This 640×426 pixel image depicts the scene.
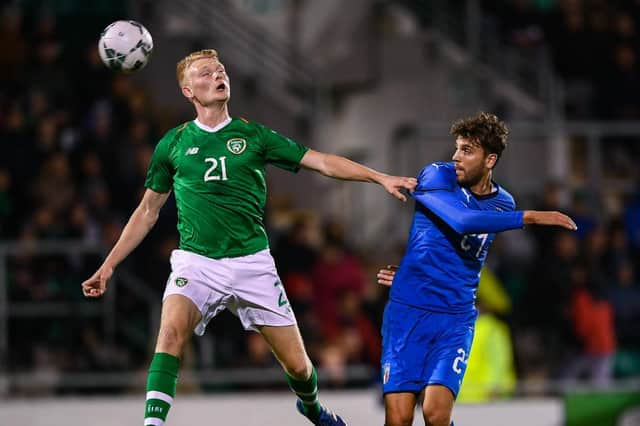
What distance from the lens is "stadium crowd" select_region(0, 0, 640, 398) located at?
10719 millimetres

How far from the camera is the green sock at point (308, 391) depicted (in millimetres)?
7137

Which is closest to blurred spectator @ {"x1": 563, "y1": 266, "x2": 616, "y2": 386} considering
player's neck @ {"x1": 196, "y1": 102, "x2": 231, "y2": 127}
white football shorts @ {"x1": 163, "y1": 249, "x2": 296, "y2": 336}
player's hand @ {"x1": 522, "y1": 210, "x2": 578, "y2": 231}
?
white football shorts @ {"x1": 163, "y1": 249, "x2": 296, "y2": 336}

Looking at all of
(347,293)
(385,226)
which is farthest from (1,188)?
(385,226)

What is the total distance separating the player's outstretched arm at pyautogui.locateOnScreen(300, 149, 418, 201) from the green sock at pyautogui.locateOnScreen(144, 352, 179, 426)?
1257mm

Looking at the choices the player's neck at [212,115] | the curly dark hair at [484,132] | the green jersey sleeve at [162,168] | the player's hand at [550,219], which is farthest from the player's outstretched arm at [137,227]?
the player's hand at [550,219]

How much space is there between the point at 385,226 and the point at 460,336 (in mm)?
6968

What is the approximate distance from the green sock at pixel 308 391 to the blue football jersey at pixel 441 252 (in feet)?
2.29

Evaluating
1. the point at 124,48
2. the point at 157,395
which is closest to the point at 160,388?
the point at 157,395

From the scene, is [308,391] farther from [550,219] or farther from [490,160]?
[550,219]

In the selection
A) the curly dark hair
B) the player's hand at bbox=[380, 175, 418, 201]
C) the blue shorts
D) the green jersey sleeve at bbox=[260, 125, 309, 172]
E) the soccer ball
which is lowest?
the blue shorts

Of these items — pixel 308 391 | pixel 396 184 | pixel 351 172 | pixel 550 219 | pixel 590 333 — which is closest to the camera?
pixel 550 219

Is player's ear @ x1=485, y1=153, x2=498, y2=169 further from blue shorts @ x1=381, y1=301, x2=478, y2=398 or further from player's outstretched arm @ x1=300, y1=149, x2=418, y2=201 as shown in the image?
blue shorts @ x1=381, y1=301, x2=478, y2=398

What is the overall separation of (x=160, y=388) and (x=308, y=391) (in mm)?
1031

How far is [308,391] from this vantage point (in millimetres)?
7160
